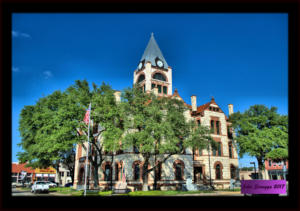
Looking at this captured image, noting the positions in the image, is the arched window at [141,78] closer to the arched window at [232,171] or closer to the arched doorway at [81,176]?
the arched doorway at [81,176]

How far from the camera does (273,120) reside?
125ft

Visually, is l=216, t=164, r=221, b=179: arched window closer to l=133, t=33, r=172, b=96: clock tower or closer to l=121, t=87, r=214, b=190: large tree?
l=121, t=87, r=214, b=190: large tree

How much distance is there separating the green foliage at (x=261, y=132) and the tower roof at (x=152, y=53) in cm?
2462

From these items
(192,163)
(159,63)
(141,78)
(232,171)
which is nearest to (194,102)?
(192,163)

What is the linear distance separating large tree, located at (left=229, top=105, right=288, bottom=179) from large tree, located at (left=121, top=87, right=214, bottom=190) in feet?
39.7

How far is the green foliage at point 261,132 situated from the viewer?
35312 mm

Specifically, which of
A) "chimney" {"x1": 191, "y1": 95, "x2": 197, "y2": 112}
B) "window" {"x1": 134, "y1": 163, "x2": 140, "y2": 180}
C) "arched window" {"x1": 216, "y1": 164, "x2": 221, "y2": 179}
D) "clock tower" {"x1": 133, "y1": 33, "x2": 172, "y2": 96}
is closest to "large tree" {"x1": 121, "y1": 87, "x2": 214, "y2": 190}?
"window" {"x1": 134, "y1": 163, "x2": 140, "y2": 180}

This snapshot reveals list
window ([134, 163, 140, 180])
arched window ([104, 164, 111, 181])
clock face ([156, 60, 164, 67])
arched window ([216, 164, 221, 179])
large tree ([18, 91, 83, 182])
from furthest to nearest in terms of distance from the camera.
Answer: clock face ([156, 60, 164, 67])
arched window ([216, 164, 221, 179])
arched window ([104, 164, 111, 181])
window ([134, 163, 140, 180])
large tree ([18, 91, 83, 182])

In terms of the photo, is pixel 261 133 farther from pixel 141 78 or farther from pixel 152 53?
pixel 152 53

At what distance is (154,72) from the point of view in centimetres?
5638

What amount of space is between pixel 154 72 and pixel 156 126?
1284 inches

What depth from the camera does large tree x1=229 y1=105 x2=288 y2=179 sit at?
3531cm
